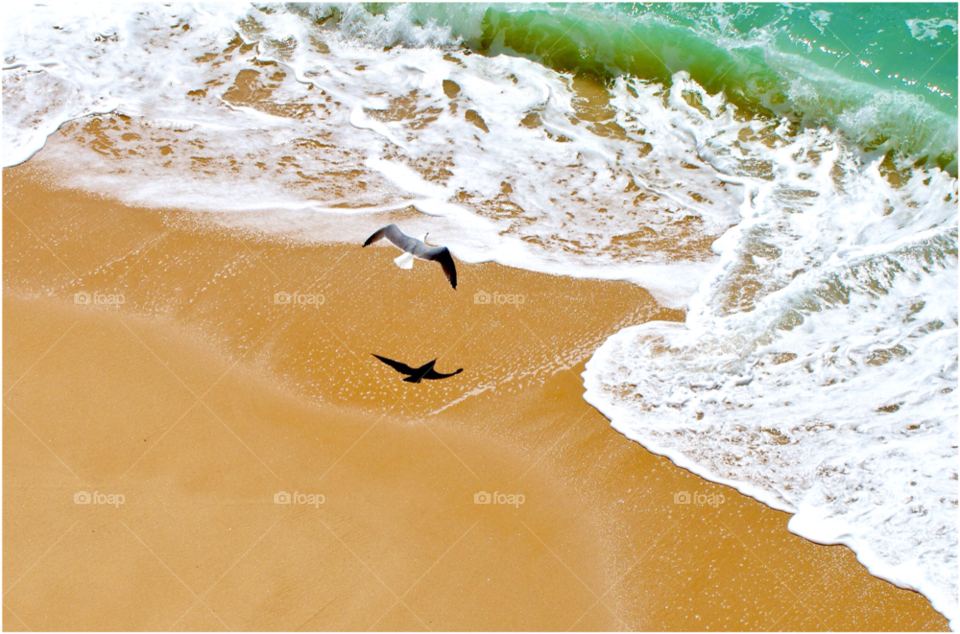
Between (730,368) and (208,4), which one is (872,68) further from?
(208,4)

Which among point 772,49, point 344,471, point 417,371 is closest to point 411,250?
point 417,371

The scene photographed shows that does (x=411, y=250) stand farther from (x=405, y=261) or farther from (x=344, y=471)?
(x=344, y=471)

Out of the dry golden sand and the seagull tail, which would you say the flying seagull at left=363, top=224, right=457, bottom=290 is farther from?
the dry golden sand

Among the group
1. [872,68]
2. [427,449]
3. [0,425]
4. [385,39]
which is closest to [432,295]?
[427,449]

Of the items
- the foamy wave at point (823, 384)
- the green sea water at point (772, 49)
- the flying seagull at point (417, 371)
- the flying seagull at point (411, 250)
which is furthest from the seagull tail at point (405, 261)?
the green sea water at point (772, 49)

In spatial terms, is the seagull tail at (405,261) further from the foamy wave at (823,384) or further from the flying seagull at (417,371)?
the foamy wave at (823,384)

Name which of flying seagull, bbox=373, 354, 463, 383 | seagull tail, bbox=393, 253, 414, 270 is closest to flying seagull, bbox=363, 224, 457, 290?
seagull tail, bbox=393, 253, 414, 270
